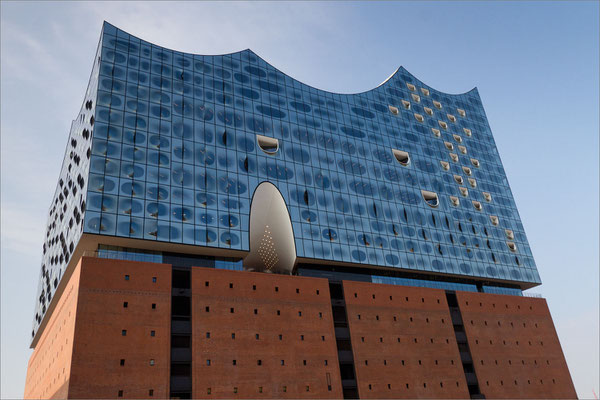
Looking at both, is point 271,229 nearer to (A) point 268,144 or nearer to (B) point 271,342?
(A) point 268,144

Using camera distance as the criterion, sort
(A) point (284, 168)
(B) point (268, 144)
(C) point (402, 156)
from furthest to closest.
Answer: (C) point (402, 156), (B) point (268, 144), (A) point (284, 168)

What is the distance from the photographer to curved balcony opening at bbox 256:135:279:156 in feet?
144

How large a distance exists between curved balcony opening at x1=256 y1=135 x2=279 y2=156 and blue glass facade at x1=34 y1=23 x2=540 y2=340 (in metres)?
0.56

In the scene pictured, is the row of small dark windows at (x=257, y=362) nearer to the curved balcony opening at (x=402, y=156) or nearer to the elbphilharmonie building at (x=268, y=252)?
the elbphilharmonie building at (x=268, y=252)

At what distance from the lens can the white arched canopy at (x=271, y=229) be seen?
4181 centimetres

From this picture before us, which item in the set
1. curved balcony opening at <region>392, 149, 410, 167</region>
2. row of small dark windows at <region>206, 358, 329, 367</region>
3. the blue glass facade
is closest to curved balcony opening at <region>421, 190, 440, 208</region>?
the blue glass facade

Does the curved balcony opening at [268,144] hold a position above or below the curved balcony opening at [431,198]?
above

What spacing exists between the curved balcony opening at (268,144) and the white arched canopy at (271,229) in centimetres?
378

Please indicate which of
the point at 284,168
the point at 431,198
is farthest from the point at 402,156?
the point at 284,168

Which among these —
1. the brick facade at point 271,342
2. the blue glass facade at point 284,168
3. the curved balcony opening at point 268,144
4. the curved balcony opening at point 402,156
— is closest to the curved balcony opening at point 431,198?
the blue glass facade at point 284,168

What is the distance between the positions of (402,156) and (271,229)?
58.2ft

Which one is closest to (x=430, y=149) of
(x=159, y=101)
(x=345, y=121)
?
(x=345, y=121)

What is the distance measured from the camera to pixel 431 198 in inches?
2041

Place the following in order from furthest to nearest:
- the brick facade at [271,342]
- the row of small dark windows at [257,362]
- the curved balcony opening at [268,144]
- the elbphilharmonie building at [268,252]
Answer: the curved balcony opening at [268,144] < the elbphilharmonie building at [268,252] < the row of small dark windows at [257,362] < the brick facade at [271,342]
